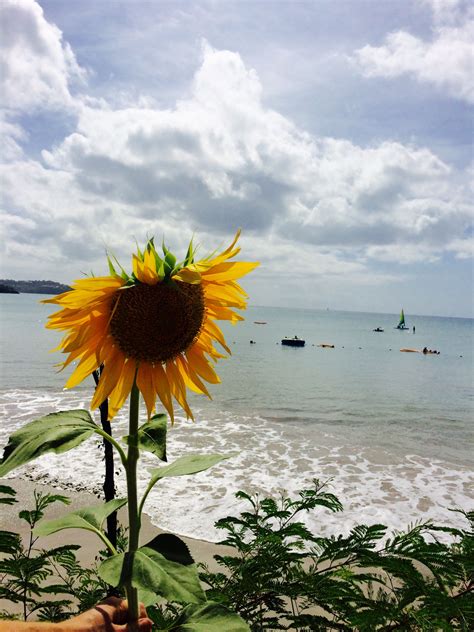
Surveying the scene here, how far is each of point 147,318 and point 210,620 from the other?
771 mm

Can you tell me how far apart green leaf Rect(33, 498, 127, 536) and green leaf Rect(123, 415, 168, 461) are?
0.26m

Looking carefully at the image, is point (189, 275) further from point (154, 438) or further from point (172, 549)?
point (172, 549)

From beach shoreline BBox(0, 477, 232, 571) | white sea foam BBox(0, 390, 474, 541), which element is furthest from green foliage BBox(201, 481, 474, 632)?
white sea foam BBox(0, 390, 474, 541)

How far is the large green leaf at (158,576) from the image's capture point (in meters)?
0.98

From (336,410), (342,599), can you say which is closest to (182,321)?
(342,599)

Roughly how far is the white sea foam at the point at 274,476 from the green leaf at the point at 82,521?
7788 millimetres

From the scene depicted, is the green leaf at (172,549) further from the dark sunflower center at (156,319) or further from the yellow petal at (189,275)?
the yellow petal at (189,275)

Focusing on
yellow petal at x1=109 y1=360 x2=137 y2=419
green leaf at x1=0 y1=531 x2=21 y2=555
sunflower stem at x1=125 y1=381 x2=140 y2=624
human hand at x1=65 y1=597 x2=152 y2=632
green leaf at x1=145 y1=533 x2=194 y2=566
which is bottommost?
green leaf at x1=0 y1=531 x2=21 y2=555

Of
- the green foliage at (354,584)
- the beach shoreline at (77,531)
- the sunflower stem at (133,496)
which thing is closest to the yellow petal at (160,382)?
the sunflower stem at (133,496)

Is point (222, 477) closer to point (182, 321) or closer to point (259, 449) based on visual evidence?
point (259, 449)

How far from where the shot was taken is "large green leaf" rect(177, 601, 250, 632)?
45.1 inches

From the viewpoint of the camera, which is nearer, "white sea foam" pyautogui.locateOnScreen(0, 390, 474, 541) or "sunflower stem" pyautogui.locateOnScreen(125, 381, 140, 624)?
"sunflower stem" pyautogui.locateOnScreen(125, 381, 140, 624)

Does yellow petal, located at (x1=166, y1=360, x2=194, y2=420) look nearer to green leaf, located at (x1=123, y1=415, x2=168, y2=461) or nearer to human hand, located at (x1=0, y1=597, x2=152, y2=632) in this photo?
green leaf, located at (x1=123, y1=415, x2=168, y2=461)

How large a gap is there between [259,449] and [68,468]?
18.3 ft
